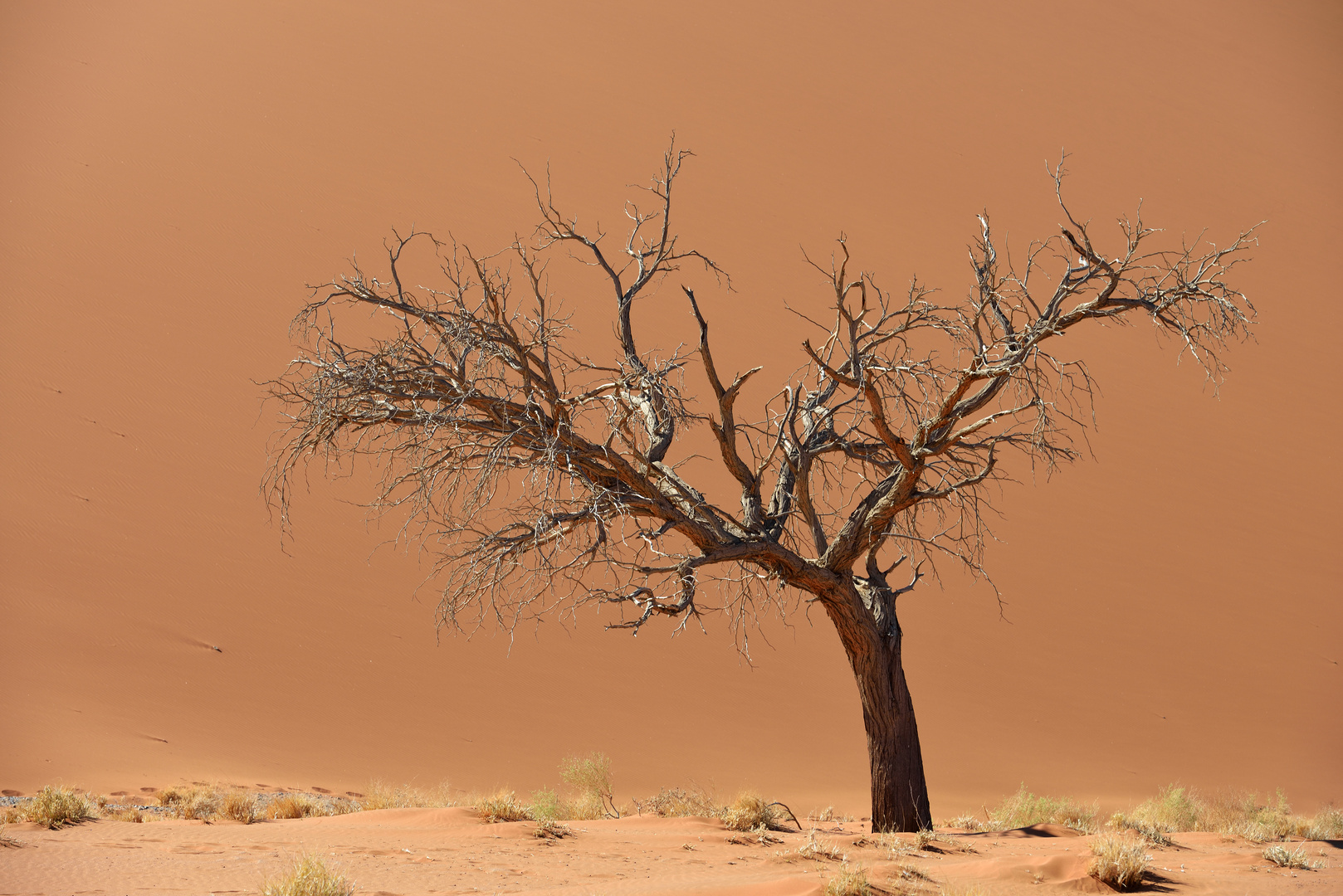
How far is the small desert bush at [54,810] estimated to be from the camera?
23.3 ft

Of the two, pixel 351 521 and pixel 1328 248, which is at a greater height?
pixel 1328 248

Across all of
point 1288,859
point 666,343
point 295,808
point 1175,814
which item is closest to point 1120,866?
point 1288,859

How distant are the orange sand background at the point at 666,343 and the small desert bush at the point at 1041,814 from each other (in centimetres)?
160

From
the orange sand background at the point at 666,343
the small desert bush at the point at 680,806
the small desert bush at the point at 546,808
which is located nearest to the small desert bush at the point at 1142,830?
the small desert bush at the point at 680,806

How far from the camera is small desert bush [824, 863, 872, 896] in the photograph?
16.4ft

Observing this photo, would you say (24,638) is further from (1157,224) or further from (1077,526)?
(1157,224)

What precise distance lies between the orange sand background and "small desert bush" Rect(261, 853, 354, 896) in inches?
247

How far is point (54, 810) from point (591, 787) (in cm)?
465

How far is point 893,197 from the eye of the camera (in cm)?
2239

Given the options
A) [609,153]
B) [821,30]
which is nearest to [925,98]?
[821,30]

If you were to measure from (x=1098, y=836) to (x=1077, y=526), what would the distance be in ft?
35.9

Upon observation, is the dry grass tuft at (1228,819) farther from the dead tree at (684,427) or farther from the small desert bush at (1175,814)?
the dead tree at (684,427)

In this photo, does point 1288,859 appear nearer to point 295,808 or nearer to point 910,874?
point 910,874

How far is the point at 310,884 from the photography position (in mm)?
4629
